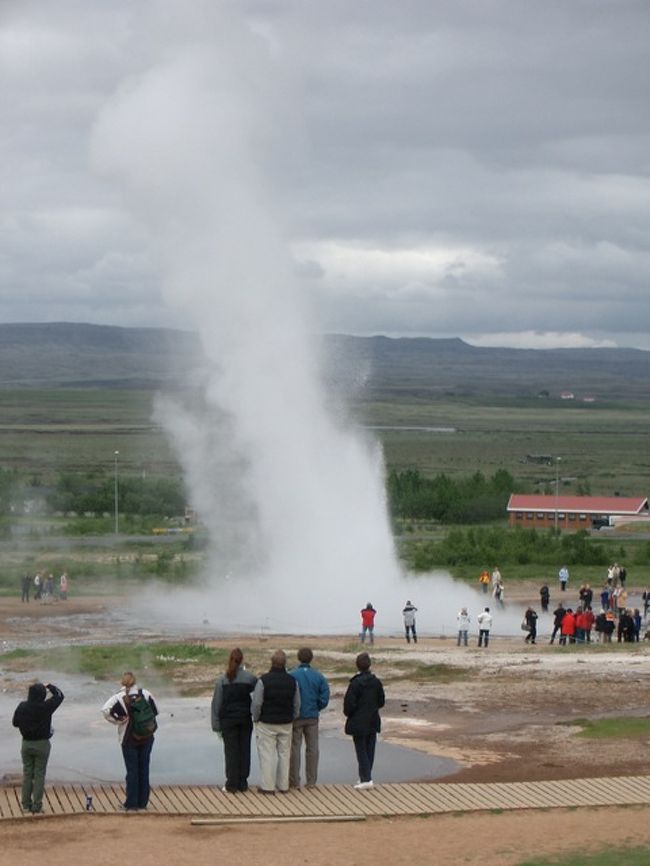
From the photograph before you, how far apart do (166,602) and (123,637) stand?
22.9 feet

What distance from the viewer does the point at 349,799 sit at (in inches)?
575

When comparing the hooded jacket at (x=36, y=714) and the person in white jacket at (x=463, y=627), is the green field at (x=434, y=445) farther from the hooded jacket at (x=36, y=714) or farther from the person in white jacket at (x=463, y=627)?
the hooded jacket at (x=36, y=714)

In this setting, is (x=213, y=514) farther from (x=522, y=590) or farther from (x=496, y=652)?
(x=496, y=652)

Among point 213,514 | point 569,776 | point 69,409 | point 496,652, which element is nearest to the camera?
point 569,776

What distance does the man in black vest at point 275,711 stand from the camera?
14352 millimetres

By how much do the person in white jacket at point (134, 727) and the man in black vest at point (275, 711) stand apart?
964mm

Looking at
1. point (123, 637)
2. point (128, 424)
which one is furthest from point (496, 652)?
point (128, 424)

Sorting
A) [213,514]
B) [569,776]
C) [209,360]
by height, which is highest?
[209,360]

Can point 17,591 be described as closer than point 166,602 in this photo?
No

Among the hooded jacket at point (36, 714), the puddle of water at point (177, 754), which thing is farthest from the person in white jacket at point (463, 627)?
the hooded jacket at point (36, 714)

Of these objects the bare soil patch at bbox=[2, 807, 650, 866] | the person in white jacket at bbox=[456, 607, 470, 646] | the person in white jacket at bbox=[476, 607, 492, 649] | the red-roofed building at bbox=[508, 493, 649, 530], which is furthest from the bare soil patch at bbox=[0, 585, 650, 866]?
the red-roofed building at bbox=[508, 493, 649, 530]

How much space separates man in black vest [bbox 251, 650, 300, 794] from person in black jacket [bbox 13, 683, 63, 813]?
175cm

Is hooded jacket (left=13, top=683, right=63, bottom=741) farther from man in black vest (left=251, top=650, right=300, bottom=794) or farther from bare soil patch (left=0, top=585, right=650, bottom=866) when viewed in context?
man in black vest (left=251, top=650, right=300, bottom=794)

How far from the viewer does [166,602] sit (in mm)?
40156
